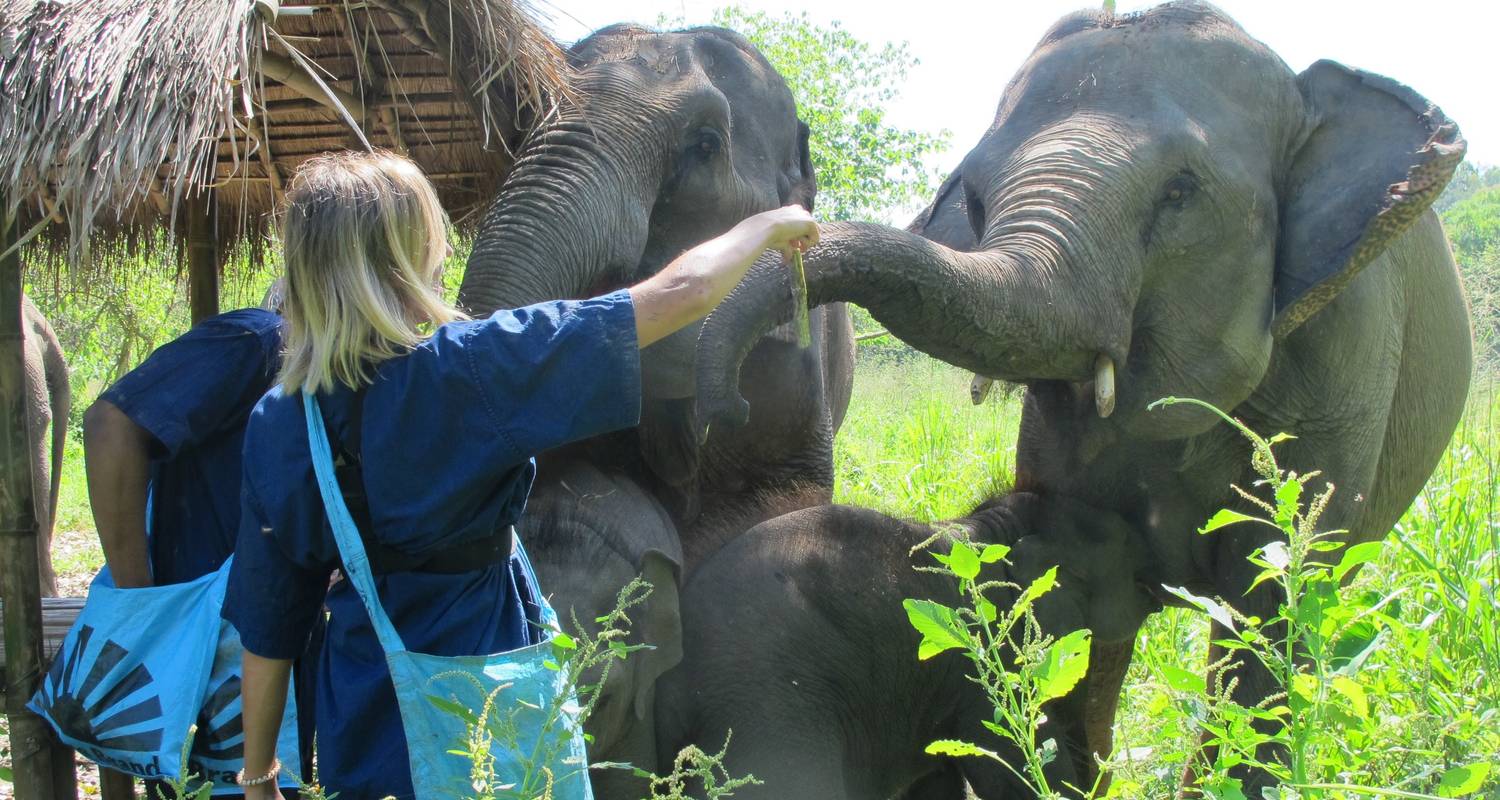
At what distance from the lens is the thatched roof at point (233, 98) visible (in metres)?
3.04

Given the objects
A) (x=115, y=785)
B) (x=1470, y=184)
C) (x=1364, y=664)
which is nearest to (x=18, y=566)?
(x=115, y=785)

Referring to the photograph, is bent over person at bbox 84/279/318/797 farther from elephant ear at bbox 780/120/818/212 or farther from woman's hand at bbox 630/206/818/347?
elephant ear at bbox 780/120/818/212

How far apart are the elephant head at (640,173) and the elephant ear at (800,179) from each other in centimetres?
3

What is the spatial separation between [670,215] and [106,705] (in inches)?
71.6

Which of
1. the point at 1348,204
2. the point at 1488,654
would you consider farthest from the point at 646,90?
the point at 1488,654

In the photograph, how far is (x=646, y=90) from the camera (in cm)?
382

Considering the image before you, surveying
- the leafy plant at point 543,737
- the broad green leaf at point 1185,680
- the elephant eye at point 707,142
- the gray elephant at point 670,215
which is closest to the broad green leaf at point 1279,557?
the broad green leaf at point 1185,680

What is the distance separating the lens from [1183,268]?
3844 mm

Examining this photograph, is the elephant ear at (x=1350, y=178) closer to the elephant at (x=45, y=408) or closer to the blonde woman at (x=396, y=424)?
the blonde woman at (x=396, y=424)

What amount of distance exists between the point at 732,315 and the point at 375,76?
1.56m

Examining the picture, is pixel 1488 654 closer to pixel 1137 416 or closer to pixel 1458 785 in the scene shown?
pixel 1137 416

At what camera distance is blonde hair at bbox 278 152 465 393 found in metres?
2.33

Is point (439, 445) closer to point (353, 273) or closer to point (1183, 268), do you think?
point (353, 273)

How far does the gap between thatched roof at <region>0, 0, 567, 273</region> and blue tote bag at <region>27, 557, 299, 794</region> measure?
717 mm
